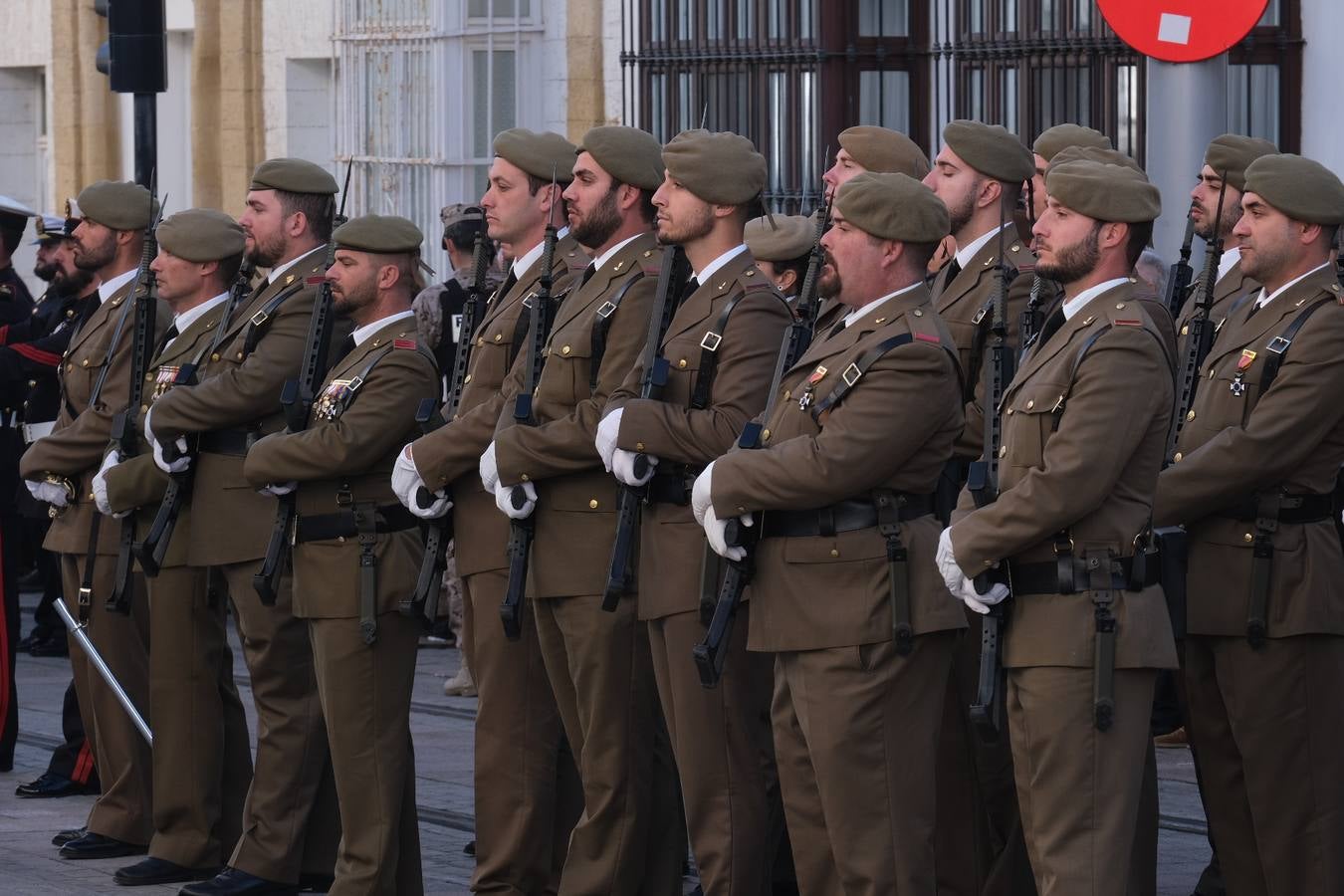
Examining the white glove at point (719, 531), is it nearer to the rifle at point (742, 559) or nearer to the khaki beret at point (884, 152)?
the rifle at point (742, 559)

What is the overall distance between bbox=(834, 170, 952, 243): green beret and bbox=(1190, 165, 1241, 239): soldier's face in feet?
3.56

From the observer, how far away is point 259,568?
24.9 feet

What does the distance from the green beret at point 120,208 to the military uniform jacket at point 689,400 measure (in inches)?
109

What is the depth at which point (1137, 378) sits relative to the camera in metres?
5.79

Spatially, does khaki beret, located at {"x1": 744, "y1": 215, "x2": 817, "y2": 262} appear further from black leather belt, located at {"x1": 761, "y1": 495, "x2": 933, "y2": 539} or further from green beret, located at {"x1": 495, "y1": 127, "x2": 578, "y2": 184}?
black leather belt, located at {"x1": 761, "y1": 495, "x2": 933, "y2": 539}

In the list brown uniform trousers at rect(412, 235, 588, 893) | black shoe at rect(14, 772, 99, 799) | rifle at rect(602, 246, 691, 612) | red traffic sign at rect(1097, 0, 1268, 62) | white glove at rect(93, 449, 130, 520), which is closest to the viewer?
rifle at rect(602, 246, 691, 612)

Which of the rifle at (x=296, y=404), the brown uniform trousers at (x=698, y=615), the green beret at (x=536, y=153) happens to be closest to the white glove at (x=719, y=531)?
the brown uniform trousers at (x=698, y=615)

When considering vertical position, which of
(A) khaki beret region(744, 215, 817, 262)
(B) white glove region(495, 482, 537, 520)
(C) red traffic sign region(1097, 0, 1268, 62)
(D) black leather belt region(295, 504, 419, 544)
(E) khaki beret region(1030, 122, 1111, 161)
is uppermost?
(C) red traffic sign region(1097, 0, 1268, 62)

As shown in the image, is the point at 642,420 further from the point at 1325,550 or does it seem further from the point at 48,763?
the point at 48,763

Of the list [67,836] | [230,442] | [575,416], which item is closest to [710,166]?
[575,416]

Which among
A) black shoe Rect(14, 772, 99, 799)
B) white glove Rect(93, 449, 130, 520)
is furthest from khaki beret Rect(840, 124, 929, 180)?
black shoe Rect(14, 772, 99, 799)

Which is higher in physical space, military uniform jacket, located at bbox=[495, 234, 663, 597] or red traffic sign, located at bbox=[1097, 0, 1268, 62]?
red traffic sign, located at bbox=[1097, 0, 1268, 62]

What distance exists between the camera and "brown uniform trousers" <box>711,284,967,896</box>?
6.04 m

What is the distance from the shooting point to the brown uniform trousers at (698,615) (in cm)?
655
